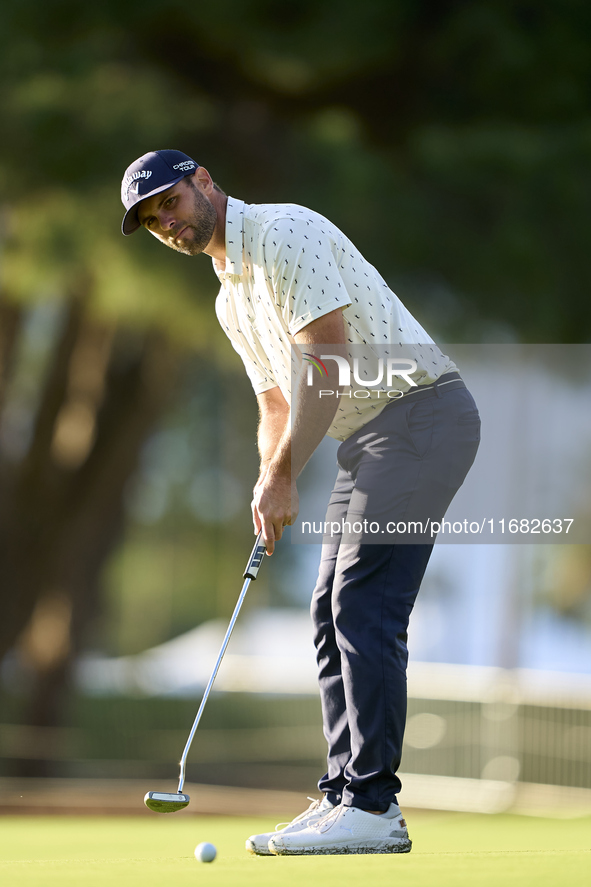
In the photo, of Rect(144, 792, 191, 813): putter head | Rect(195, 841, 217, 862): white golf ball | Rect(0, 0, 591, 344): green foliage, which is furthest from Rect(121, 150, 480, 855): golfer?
Rect(0, 0, 591, 344): green foliage

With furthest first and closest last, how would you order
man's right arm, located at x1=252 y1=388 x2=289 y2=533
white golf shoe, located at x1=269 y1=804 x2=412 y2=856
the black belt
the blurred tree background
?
the blurred tree background → man's right arm, located at x1=252 y1=388 x2=289 y2=533 → the black belt → white golf shoe, located at x1=269 y1=804 x2=412 y2=856

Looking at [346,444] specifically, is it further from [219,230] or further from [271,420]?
[219,230]

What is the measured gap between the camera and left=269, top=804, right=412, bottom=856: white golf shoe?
2.61 m

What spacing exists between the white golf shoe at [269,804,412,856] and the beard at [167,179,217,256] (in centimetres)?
155

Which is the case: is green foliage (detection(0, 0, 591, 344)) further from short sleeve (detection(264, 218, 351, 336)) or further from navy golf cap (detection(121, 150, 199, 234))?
short sleeve (detection(264, 218, 351, 336))

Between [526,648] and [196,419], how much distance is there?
6.88 meters

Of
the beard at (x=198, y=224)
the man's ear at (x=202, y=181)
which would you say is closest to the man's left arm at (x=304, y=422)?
the beard at (x=198, y=224)

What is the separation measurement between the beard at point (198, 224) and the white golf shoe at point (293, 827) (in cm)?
156

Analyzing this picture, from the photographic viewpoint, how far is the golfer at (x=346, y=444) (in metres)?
2.66

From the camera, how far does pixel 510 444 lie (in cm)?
1124

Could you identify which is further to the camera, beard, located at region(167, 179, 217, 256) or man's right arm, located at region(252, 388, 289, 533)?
man's right arm, located at region(252, 388, 289, 533)

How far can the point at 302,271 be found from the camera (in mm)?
2666

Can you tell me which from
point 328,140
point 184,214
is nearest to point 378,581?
point 184,214

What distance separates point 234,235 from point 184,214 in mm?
148
